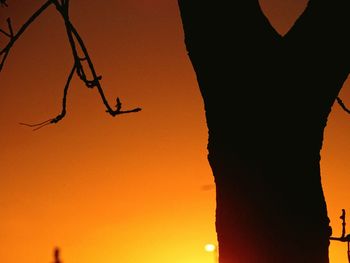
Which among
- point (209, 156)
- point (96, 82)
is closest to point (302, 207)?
point (209, 156)

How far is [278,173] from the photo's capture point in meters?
1.47

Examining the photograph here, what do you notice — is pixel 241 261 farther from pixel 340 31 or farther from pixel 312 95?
pixel 340 31

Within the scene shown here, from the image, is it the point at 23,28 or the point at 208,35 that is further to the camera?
the point at 23,28

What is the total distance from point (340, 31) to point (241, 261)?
0.78m

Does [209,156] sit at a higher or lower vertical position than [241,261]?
higher

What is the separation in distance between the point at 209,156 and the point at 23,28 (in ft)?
3.08

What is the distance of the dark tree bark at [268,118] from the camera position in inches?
57.0

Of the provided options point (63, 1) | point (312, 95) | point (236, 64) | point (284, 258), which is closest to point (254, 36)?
point (236, 64)

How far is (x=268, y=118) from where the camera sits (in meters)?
1.51

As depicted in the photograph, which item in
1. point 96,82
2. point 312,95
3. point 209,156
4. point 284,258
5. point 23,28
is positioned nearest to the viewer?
point 284,258

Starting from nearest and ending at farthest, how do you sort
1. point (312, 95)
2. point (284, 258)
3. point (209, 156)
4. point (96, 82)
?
point (284, 258) → point (312, 95) → point (209, 156) → point (96, 82)

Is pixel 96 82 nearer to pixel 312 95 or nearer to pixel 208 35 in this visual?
pixel 208 35

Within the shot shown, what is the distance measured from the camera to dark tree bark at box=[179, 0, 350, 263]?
57.0 inches

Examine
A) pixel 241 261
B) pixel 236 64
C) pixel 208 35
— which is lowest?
pixel 241 261
